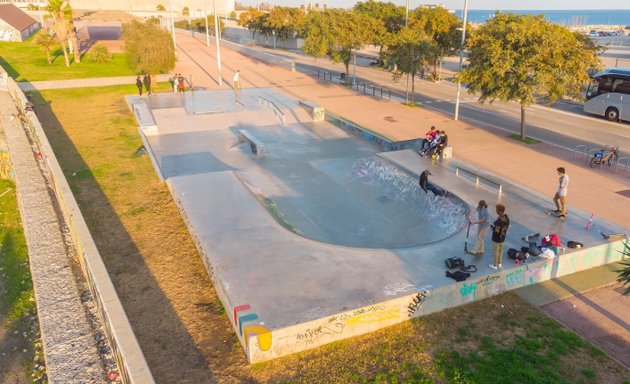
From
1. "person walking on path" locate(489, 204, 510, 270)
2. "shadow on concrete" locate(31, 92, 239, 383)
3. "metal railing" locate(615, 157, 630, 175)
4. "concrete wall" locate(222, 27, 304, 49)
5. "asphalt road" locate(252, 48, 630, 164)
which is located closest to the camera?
"shadow on concrete" locate(31, 92, 239, 383)

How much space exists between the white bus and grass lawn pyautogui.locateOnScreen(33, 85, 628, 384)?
23076mm

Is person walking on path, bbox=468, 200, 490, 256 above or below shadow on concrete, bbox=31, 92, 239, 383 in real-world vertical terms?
above

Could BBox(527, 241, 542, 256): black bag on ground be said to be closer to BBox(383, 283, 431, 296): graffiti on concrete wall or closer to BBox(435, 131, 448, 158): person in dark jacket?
BBox(383, 283, 431, 296): graffiti on concrete wall

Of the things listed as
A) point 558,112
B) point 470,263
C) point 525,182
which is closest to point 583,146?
point 525,182

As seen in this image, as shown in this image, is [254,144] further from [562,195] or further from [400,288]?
[400,288]

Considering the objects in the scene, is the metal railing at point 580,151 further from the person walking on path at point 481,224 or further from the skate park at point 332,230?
the person walking on path at point 481,224

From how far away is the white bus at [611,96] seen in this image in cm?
2800

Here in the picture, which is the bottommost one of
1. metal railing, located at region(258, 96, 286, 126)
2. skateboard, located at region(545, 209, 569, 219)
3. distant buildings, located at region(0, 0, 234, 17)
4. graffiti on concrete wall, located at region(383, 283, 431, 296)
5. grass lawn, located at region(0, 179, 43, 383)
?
grass lawn, located at region(0, 179, 43, 383)

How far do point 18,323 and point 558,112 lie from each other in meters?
31.0

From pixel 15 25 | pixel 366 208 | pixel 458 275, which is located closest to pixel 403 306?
pixel 458 275

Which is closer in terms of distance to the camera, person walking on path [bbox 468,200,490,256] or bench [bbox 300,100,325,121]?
person walking on path [bbox 468,200,490,256]

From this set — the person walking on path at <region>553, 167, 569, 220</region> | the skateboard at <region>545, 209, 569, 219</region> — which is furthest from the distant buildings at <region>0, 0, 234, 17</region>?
the person walking on path at <region>553, 167, 569, 220</region>

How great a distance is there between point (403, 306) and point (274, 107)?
2131cm

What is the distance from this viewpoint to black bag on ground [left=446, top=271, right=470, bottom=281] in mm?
10289
